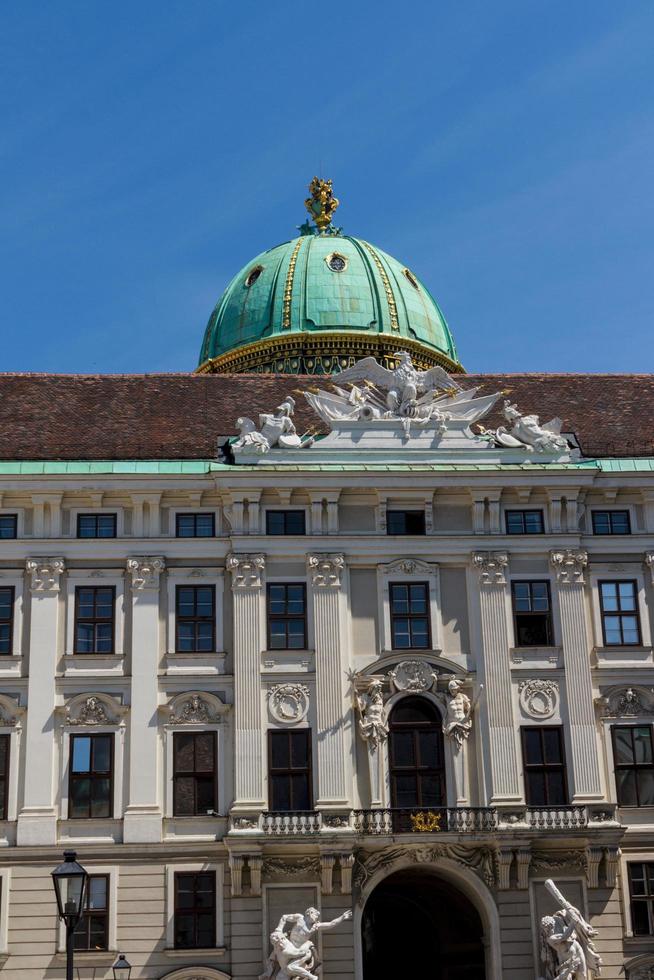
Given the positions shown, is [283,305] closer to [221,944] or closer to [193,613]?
[193,613]

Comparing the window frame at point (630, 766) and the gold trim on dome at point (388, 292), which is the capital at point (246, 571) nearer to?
the window frame at point (630, 766)

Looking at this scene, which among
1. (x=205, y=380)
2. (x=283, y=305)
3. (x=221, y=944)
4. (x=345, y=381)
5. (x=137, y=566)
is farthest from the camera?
(x=283, y=305)

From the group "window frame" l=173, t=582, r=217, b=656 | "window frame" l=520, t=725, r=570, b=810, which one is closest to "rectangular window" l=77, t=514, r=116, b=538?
"window frame" l=173, t=582, r=217, b=656

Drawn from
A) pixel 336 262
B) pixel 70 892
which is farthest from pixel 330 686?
pixel 336 262

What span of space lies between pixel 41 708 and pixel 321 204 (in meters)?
30.1

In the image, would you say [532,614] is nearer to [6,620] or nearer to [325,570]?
[325,570]

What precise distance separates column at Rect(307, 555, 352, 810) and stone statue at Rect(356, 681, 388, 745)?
375mm

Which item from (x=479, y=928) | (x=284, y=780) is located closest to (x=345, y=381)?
(x=284, y=780)

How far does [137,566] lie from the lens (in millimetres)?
43000

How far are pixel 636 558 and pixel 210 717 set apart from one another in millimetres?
12335

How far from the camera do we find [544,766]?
42062 millimetres

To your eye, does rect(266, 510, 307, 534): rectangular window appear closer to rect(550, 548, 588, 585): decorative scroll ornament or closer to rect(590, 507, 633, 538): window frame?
rect(550, 548, 588, 585): decorative scroll ornament

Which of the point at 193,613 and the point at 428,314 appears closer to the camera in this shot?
the point at 193,613

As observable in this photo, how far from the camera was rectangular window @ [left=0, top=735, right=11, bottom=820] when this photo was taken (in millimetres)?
41062
